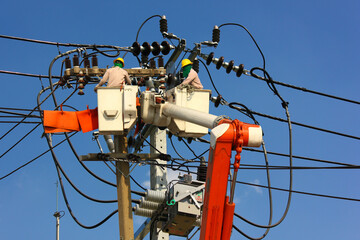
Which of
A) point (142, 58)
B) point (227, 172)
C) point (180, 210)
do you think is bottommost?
point (180, 210)

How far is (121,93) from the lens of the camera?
1348 centimetres

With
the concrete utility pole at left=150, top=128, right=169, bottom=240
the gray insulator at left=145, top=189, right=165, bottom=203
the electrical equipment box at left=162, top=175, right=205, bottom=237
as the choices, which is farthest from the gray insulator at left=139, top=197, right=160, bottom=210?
the concrete utility pole at left=150, top=128, right=169, bottom=240

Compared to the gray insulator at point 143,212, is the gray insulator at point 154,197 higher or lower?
higher

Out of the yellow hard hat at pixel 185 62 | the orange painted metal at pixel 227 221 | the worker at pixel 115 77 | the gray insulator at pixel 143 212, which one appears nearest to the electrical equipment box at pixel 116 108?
the worker at pixel 115 77

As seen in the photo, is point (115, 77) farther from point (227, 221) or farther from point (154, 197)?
point (227, 221)

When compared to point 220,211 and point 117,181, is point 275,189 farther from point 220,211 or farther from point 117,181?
point 117,181

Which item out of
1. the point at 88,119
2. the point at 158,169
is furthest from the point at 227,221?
the point at 158,169

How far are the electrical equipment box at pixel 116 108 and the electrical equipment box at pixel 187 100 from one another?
2.81ft

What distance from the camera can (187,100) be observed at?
1377 cm

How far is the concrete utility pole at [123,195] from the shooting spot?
1445 cm

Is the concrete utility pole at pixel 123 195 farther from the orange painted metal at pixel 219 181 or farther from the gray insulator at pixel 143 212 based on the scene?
the orange painted metal at pixel 219 181

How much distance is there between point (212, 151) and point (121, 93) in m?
4.55

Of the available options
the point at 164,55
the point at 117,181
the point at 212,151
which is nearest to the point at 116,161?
the point at 117,181

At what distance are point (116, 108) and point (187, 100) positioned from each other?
1.56 m
